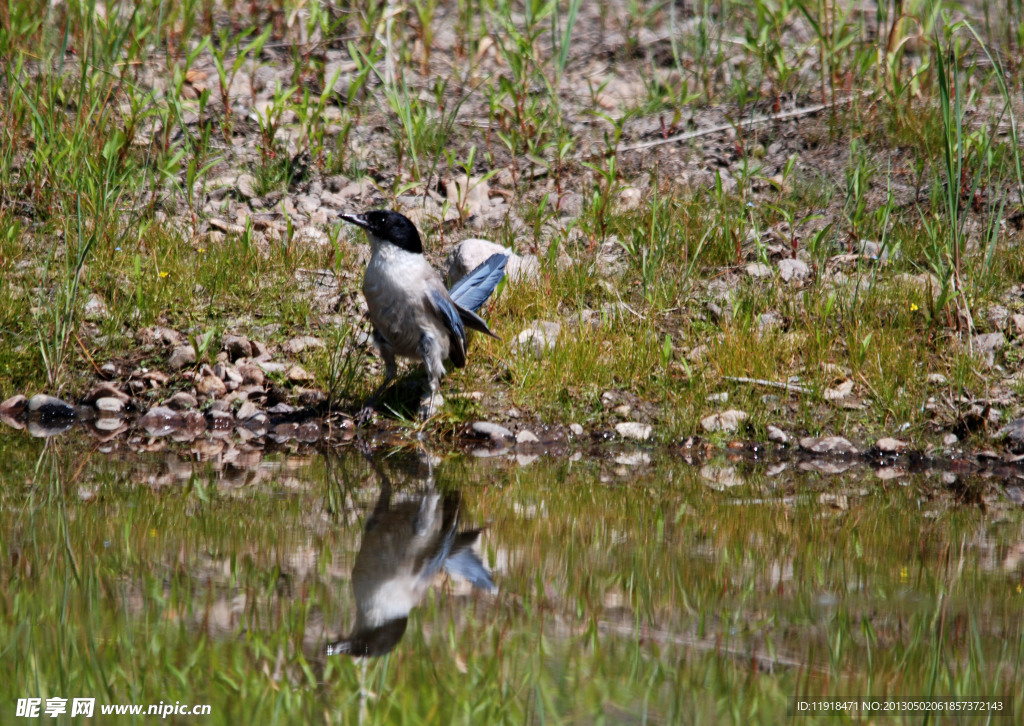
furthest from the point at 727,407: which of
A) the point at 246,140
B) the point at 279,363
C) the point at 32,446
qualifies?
the point at 246,140

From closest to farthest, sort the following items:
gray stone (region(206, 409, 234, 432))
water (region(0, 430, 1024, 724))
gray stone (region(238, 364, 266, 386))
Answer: water (region(0, 430, 1024, 724)) → gray stone (region(206, 409, 234, 432)) → gray stone (region(238, 364, 266, 386))

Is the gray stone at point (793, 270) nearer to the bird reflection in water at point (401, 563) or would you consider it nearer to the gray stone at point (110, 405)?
the bird reflection in water at point (401, 563)

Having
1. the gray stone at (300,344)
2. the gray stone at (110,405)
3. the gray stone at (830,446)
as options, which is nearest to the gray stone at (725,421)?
the gray stone at (830,446)

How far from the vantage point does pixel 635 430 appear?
18.7 ft

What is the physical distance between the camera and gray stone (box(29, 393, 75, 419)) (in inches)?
222

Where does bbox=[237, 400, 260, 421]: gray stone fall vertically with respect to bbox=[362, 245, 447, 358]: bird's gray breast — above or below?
below

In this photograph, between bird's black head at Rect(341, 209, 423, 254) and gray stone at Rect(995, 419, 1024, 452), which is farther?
bird's black head at Rect(341, 209, 423, 254)

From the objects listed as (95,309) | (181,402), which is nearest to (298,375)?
(181,402)

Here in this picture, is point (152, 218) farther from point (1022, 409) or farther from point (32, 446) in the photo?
point (1022, 409)

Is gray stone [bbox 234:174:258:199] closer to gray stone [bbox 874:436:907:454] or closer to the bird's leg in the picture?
the bird's leg

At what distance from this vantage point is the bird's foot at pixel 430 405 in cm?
578

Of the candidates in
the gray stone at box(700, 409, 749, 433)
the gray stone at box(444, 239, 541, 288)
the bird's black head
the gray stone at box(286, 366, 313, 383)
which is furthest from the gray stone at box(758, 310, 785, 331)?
the gray stone at box(286, 366, 313, 383)

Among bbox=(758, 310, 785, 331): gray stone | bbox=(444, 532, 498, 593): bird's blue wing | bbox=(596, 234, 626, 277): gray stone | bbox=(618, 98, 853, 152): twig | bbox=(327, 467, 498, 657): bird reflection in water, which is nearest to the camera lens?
bbox=(327, 467, 498, 657): bird reflection in water

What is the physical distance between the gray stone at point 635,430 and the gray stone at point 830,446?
81cm
